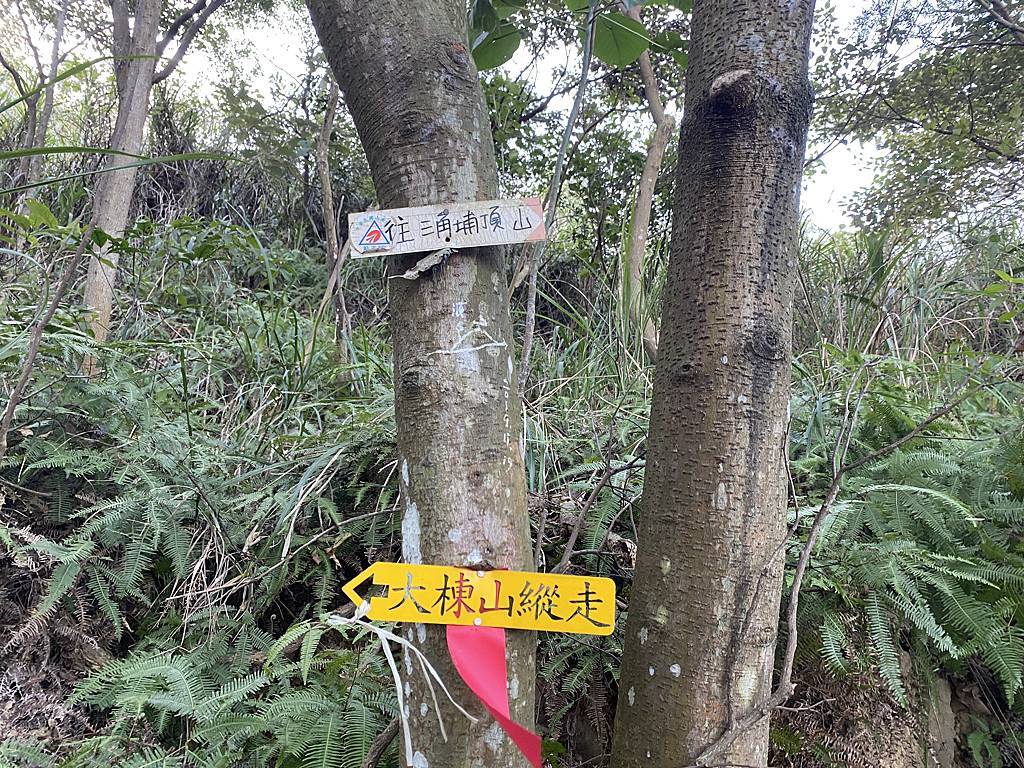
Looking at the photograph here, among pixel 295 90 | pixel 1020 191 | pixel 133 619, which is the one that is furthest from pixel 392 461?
pixel 1020 191

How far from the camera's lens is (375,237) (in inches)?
38.4

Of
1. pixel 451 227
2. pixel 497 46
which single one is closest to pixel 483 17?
pixel 497 46

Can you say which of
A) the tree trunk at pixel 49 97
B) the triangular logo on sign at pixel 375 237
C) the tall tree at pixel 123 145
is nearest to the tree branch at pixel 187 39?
the tall tree at pixel 123 145

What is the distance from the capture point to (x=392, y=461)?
1.74 m

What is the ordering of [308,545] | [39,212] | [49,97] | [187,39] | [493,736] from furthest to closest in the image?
[187,39], [49,97], [308,545], [39,212], [493,736]

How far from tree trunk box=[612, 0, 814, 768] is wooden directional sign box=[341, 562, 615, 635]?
0.18 m

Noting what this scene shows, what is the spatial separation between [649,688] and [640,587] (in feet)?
0.48

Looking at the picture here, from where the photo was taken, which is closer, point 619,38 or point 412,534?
point 412,534

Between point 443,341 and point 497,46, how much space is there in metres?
0.99

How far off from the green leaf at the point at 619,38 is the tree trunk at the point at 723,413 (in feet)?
1.51

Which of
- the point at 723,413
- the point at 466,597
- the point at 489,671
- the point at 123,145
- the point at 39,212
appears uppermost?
the point at 123,145

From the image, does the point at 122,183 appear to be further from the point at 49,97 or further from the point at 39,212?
the point at 39,212

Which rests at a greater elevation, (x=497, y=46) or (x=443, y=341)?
(x=497, y=46)

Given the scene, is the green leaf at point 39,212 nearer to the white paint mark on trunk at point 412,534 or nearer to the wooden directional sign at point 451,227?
the wooden directional sign at point 451,227
